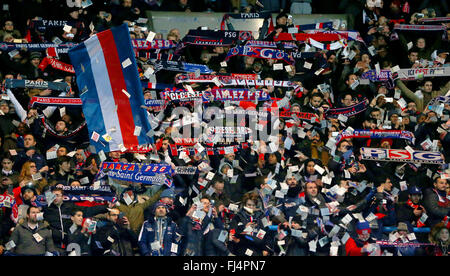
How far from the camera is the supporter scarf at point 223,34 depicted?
1273 centimetres

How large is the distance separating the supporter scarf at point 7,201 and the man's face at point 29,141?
0.96m

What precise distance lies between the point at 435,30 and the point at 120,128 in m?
6.13

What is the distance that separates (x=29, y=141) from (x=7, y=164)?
0.52 metres

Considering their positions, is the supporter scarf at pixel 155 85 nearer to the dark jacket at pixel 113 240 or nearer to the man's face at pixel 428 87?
the dark jacket at pixel 113 240

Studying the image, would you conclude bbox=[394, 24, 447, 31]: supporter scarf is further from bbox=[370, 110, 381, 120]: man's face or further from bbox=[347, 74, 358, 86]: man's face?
bbox=[370, 110, 381, 120]: man's face

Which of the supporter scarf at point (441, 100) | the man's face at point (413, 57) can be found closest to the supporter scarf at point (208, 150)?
the supporter scarf at point (441, 100)

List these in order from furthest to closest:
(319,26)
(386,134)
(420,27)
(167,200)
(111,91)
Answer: (420,27), (319,26), (386,134), (111,91), (167,200)

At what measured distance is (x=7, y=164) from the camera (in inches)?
448

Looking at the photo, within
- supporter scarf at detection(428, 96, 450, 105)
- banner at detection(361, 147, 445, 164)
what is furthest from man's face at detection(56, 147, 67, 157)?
supporter scarf at detection(428, 96, 450, 105)

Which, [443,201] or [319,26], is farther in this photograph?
[319,26]

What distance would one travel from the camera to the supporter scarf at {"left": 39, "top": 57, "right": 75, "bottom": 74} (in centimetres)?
1234

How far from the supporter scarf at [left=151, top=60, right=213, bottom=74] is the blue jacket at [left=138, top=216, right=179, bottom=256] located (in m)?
2.83

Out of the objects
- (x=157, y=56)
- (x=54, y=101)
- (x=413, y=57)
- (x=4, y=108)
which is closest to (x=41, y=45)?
(x=54, y=101)

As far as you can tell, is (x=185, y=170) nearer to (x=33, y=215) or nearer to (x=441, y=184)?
(x=33, y=215)
